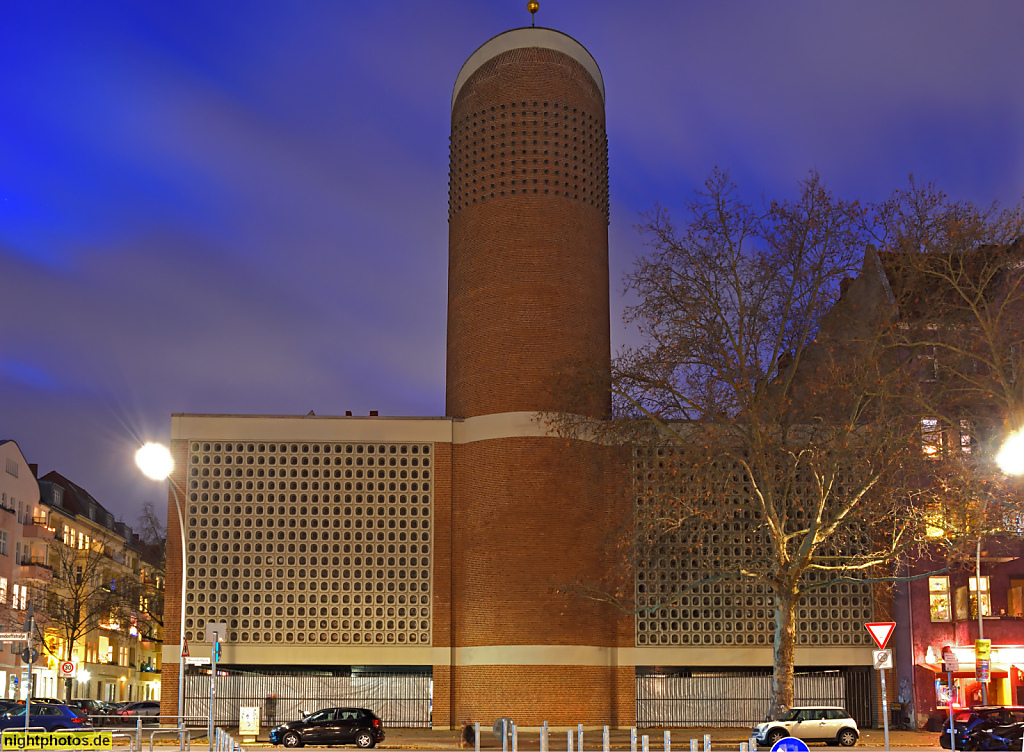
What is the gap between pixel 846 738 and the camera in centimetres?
3697

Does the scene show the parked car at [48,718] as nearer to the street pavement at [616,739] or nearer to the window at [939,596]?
the street pavement at [616,739]

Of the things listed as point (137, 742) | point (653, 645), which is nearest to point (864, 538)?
point (653, 645)

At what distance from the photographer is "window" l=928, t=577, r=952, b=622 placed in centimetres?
4459

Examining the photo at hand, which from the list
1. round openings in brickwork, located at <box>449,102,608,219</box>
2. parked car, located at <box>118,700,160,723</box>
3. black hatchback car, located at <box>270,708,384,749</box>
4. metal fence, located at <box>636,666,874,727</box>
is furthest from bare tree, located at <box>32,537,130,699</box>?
round openings in brickwork, located at <box>449,102,608,219</box>

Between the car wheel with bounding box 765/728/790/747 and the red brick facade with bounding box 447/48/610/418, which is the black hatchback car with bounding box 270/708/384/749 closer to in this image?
the car wheel with bounding box 765/728/790/747

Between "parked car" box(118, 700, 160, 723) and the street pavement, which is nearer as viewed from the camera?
the street pavement

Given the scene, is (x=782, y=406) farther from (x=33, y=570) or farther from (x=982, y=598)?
(x=33, y=570)

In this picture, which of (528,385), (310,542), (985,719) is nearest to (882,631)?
(985,719)

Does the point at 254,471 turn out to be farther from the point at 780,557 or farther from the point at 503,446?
the point at 780,557

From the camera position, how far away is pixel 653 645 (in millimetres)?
44031

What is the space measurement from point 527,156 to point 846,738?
2375 centimetres

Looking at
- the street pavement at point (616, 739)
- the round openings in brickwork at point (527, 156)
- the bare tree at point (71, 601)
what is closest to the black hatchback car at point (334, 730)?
the street pavement at point (616, 739)

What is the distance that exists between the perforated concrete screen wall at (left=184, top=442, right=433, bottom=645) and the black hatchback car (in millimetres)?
6183

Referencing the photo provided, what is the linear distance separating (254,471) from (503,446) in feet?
31.0
